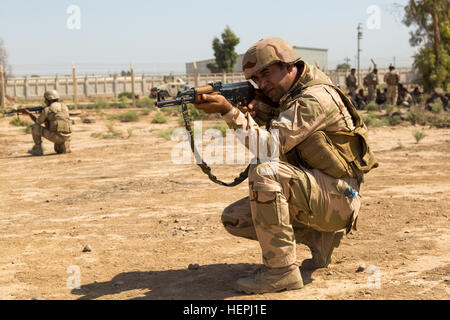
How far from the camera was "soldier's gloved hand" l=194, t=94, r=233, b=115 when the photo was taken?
3096mm

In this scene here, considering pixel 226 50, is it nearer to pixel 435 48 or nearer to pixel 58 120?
pixel 435 48

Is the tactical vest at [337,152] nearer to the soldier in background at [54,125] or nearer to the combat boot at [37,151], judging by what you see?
the soldier in background at [54,125]

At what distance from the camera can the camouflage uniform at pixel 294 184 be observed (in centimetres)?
307

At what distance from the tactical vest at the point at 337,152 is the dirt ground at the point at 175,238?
27.4 inches

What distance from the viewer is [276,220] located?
3.08 metres

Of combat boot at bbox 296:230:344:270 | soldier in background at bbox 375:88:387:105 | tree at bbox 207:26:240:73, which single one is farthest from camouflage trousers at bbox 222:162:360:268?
tree at bbox 207:26:240:73

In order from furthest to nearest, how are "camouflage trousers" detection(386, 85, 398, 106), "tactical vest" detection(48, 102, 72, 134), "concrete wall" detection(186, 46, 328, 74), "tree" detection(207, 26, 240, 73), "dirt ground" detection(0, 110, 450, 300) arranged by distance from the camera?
"concrete wall" detection(186, 46, 328, 74) → "tree" detection(207, 26, 240, 73) → "camouflage trousers" detection(386, 85, 398, 106) → "tactical vest" detection(48, 102, 72, 134) → "dirt ground" detection(0, 110, 450, 300)

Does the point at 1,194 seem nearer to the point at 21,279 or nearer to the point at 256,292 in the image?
the point at 21,279

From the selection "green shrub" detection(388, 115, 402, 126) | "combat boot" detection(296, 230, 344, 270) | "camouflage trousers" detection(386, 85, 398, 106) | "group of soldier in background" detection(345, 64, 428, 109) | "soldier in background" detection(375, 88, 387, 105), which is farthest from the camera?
"soldier in background" detection(375, 88, 387, 105)

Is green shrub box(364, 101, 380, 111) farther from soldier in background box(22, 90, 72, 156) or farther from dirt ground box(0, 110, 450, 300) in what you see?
soldier in background box(22, 90, 72, 156)

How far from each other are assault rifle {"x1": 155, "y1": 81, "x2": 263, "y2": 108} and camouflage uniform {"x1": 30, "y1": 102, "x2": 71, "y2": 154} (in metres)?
7.66

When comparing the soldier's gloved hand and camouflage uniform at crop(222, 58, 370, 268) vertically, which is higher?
the soldier's gloved hand
